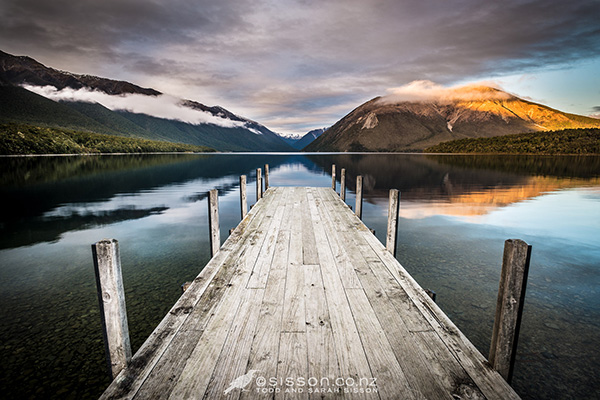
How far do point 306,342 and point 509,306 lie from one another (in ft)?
6.94

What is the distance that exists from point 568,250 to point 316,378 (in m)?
12.2

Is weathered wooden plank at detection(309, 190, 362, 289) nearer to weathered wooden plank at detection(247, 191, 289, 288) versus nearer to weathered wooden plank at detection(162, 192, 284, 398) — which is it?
weathered wooden plank at detection(247, 191, 289, 288)

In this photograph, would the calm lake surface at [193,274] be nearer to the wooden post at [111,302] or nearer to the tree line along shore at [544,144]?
the wooden post at [111,302]

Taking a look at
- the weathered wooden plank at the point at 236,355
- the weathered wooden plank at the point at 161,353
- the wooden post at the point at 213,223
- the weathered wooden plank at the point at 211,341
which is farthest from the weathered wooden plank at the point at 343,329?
the wooden post at the point at 213,223

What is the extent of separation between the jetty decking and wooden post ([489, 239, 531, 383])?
0.58ft

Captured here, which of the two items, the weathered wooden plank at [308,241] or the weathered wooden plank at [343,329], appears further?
the weathered wooden plank at [308,241]

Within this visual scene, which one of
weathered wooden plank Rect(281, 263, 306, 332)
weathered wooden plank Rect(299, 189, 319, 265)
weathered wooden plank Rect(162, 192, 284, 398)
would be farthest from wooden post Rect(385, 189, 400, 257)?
weathered wooden plank Rect(162, 192, 284, 398)

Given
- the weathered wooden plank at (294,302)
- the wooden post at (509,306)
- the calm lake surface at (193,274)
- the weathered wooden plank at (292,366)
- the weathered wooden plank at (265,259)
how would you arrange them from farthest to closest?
the weathered wooden plank at (265,259)
the calm lake surface at (193,274)
the weathered wooden plank at (294,302)
the wooden post at (509,306)
the weathered wooden plank at (292,366)

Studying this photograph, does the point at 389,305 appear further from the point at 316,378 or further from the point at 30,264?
the point at 30,264

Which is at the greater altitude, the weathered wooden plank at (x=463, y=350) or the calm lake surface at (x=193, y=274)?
the weathered wooden plank at (x=463, y=350)

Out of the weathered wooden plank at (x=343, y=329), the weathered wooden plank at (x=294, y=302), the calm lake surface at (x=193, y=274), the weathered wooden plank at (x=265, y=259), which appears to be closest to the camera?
the weathered wooden plank at (x=343, y=329)

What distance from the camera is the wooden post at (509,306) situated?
8.86 feet

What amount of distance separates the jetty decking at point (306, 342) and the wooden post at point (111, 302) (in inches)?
7.1

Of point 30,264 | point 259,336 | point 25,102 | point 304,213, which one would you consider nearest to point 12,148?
point 30,264
